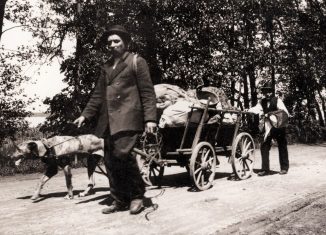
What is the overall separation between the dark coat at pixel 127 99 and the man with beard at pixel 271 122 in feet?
14.8

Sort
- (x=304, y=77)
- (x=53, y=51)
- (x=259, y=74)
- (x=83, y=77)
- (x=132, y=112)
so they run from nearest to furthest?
(x=132, y=112) < (x=83, y=77) < (x=53, y=51) < (x=304, y=77) < (x=259, y=74)

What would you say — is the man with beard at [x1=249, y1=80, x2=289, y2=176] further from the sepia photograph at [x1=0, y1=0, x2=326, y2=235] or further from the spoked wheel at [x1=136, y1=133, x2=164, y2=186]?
the spoked wheel at [x1=136, y1=133, x2=164, y2=186]

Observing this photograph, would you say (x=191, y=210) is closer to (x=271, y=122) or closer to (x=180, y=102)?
(x=180, y=102)

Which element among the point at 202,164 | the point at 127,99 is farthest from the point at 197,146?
the point at 127,99

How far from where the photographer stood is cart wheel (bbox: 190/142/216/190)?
799 cm

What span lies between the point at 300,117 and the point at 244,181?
63.5 feet

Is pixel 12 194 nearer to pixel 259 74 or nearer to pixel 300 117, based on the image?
pixel 300 117

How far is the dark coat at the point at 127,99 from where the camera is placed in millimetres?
6148

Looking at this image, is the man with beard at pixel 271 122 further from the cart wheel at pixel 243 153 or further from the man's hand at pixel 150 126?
the man's hand at pixel 150 126

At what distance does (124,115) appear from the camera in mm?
6145

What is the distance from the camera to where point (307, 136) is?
23.8 metres

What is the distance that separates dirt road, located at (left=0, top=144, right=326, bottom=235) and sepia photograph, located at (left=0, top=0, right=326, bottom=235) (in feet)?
0.08

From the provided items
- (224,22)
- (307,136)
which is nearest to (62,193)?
(224,22)

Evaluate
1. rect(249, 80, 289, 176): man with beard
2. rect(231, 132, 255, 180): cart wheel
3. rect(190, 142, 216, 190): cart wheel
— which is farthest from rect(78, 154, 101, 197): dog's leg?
rect(249, 80, 289, 176): man with beard
